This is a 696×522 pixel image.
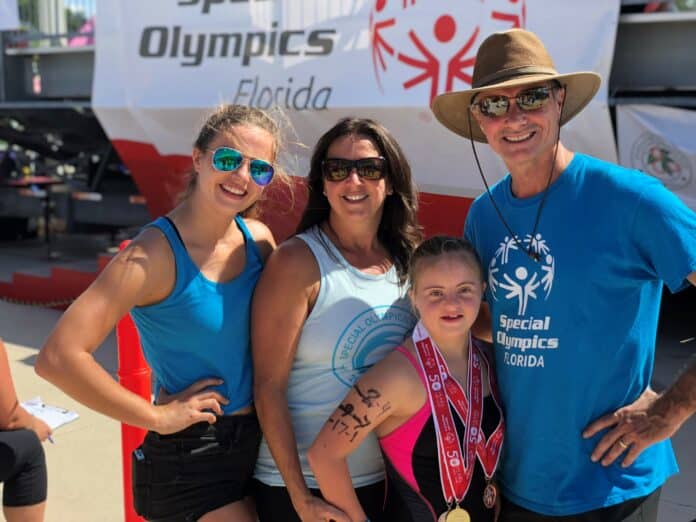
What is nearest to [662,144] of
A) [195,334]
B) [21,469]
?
[195,334]

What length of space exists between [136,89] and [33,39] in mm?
2134

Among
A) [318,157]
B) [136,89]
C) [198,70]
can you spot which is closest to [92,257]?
[136,89]

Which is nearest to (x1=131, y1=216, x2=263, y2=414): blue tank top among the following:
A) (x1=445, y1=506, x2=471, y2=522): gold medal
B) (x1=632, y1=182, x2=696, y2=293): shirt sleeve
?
(x1=445, y1=506, x2=471, y2=522): gold medal

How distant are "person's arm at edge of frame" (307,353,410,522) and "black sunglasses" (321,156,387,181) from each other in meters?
0.53

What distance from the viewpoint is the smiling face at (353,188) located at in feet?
6.68

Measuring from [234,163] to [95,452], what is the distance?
2.90 meters

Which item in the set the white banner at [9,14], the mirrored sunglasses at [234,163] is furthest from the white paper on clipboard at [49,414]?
the white banner at [9,14]

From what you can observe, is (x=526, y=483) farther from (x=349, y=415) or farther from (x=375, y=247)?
(x=375, y=247)

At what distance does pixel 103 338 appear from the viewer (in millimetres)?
1854

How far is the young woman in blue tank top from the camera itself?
1.83 meters

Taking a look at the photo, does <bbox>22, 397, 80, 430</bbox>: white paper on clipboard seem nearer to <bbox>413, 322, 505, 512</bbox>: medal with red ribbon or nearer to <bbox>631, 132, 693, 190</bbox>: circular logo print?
<bbox>413, 322, 505, 512</bbox>: medal with red ribbon

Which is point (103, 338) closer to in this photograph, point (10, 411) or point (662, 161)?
point (10, 411)

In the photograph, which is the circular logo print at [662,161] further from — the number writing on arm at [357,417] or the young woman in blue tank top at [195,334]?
the number writing on arm at [357,417]

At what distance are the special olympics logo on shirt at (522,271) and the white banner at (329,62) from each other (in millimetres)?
3238
